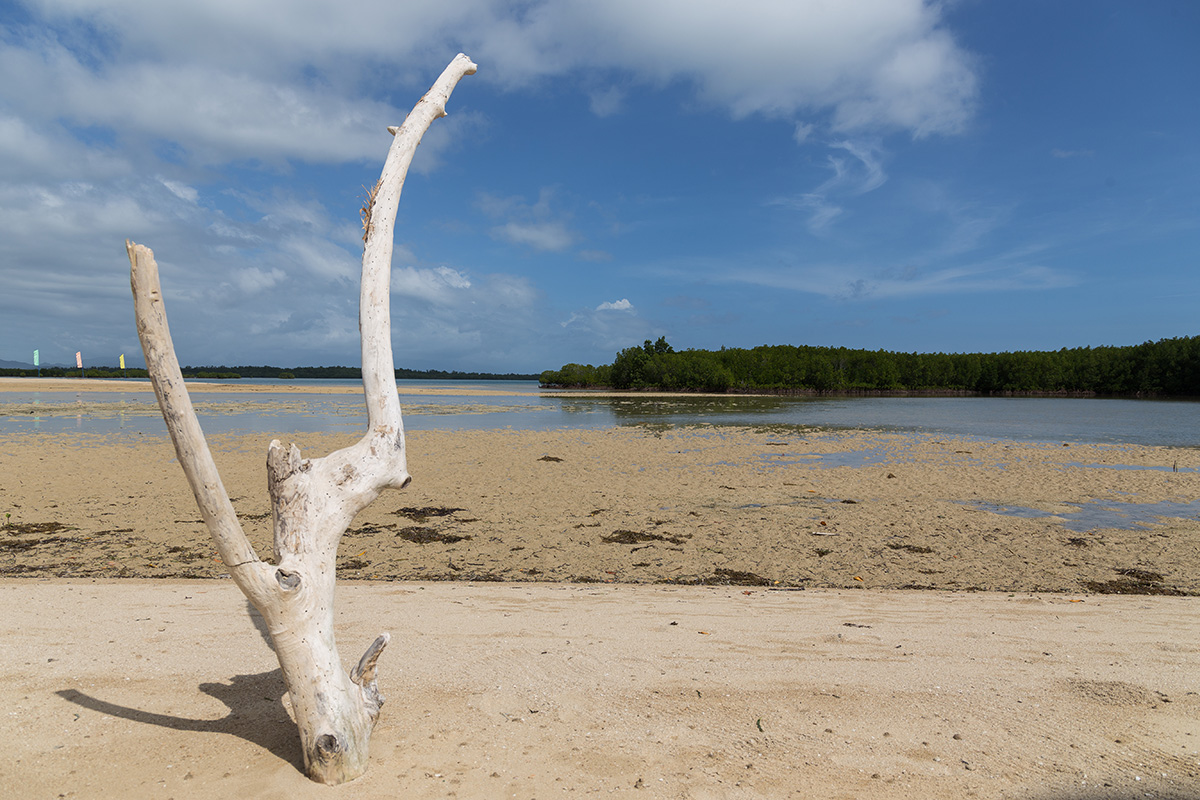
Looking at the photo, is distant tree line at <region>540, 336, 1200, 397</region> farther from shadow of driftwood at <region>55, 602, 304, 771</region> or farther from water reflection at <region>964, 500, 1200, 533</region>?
shadow of driftwood at <region>55, 602, 304, 771</region>

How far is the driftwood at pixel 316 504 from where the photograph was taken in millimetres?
2736

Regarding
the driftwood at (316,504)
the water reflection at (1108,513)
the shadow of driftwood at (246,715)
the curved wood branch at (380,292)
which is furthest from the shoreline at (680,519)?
the curved wood branch at (380,292)

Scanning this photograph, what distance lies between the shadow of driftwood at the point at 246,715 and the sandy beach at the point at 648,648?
0.07 feet

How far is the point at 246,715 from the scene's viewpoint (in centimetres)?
388

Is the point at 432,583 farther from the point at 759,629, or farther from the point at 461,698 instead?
the point at 759,629

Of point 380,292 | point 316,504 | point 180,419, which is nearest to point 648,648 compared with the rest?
point 316,504

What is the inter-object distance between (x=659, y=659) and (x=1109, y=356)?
121267 mm

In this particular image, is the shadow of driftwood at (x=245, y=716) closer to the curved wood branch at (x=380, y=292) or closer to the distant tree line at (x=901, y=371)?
the curved wood branch at (x=380, y=292)

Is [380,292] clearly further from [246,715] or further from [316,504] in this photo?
[246,715]

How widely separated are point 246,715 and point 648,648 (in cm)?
282

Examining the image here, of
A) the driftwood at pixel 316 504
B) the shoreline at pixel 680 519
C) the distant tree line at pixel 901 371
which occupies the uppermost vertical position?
the distant tree line at pixel 901 371

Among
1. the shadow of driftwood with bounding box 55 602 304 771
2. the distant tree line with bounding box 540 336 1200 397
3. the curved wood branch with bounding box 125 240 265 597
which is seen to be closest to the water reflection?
the shadow of driftwood with bounding box 55 602 304 771

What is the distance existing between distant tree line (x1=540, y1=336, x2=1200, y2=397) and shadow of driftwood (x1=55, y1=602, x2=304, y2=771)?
290ft

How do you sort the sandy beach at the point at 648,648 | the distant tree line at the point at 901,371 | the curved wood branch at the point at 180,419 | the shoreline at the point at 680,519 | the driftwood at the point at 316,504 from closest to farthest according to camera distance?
the curved wood branch at the point at 180,419, the driftwood at the point at 316,504, the sandy beach at the point at 648,648, the shoreline at the point at 680,519, the distant tree line at the point at 901,371
